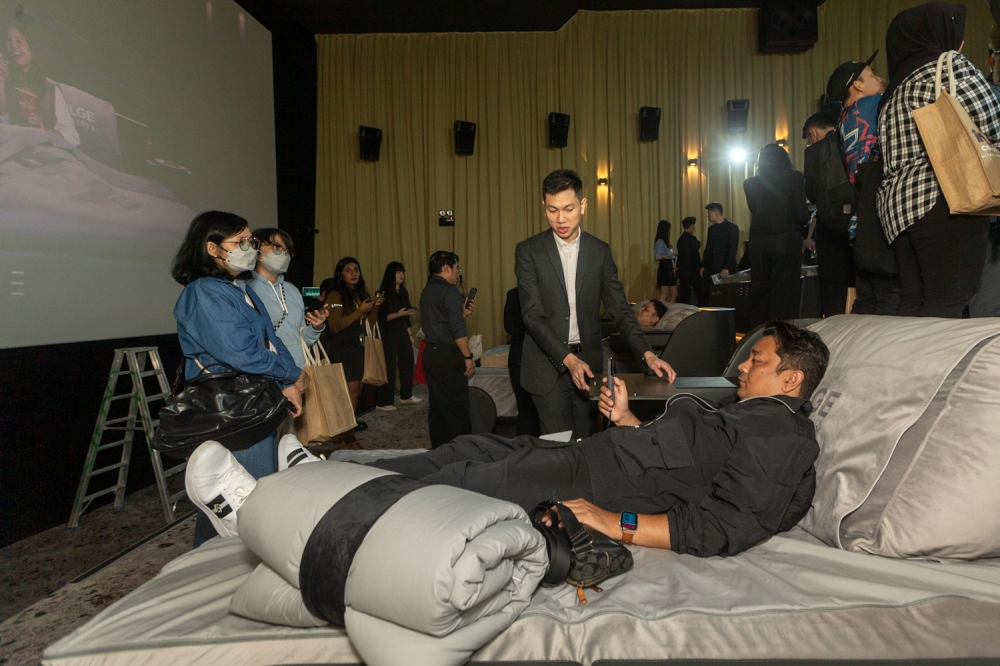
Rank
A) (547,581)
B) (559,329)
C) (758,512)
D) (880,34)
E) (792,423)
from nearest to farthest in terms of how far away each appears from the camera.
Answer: (547,581)
(758,512)
(792,423)
(559,329)
(880,34)

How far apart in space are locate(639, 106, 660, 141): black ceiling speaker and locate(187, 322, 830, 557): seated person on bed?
6469 mm

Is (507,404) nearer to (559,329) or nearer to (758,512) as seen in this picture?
(559,329)

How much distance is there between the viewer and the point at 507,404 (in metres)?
3.71

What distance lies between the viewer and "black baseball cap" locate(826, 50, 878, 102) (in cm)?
231

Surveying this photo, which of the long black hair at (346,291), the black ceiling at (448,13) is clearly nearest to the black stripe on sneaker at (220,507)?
the long black hair at (346,291)

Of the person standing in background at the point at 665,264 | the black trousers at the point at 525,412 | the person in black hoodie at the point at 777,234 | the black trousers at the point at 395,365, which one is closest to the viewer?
the black trousers at the point at 525,412

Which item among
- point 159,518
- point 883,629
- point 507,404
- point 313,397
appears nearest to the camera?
point 883,629

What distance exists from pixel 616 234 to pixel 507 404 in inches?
185

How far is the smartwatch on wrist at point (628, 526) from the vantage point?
1.41 metres

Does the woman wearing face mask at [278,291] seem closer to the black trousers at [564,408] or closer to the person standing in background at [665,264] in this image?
the black trousers at [564,408]

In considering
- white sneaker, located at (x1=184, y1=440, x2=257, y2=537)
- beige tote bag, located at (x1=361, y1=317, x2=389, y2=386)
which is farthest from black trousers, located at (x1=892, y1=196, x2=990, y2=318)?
beige tote bag, located at (x1=361, y1=317, x2=389, y2=386)

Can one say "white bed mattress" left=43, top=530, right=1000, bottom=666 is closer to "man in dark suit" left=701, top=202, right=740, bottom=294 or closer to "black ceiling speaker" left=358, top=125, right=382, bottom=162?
"man in dark suit" left=701, top=202, right=740, bottom=294

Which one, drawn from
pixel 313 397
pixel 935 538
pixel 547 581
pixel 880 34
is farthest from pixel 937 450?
pixel 880 34

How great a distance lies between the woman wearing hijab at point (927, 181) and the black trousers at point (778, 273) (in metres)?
1.80
